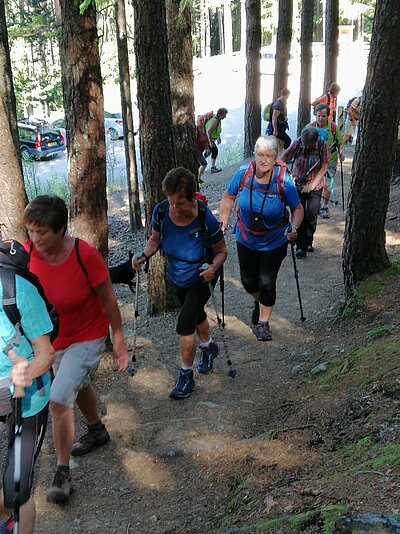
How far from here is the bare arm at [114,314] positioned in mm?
4207

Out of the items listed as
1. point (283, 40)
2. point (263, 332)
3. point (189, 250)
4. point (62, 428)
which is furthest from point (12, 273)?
point (283, 40)

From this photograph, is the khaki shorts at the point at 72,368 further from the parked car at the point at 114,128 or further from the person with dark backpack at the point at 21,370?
the parked car at the point at 114,128

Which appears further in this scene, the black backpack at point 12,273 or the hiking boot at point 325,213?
the hiking boot at point 325,213

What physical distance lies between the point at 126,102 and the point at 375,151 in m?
9.50

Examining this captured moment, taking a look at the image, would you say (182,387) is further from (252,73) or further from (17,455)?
(252,73)

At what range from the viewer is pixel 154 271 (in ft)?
27.2

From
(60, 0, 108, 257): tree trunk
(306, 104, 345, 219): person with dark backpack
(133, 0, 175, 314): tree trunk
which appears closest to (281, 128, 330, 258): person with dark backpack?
(306, 104, 345, 219): person with dark backpack

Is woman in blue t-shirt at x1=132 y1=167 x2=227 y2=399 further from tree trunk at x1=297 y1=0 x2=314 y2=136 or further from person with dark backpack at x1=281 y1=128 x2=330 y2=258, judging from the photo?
tree trunk at x1=297 y1=0 x2=314 y2=136

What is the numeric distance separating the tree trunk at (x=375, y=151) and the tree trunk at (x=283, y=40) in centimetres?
1347

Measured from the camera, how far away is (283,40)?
19953mm

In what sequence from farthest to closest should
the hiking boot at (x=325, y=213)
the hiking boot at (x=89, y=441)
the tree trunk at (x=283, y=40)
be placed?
the tree trunk at (x=283, y=40)
the hiking boot at (x=325, y=213)
the hiking boot at (x=89, y=441)

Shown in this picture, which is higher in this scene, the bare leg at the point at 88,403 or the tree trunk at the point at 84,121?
the tree trunk at the point at 84,121

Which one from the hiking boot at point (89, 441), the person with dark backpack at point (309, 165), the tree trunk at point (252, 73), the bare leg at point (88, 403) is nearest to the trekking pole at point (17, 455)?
the bare leg at point (88, 403)

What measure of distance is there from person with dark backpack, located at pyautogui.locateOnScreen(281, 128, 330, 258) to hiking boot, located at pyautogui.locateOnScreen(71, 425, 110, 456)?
17.7 ft
